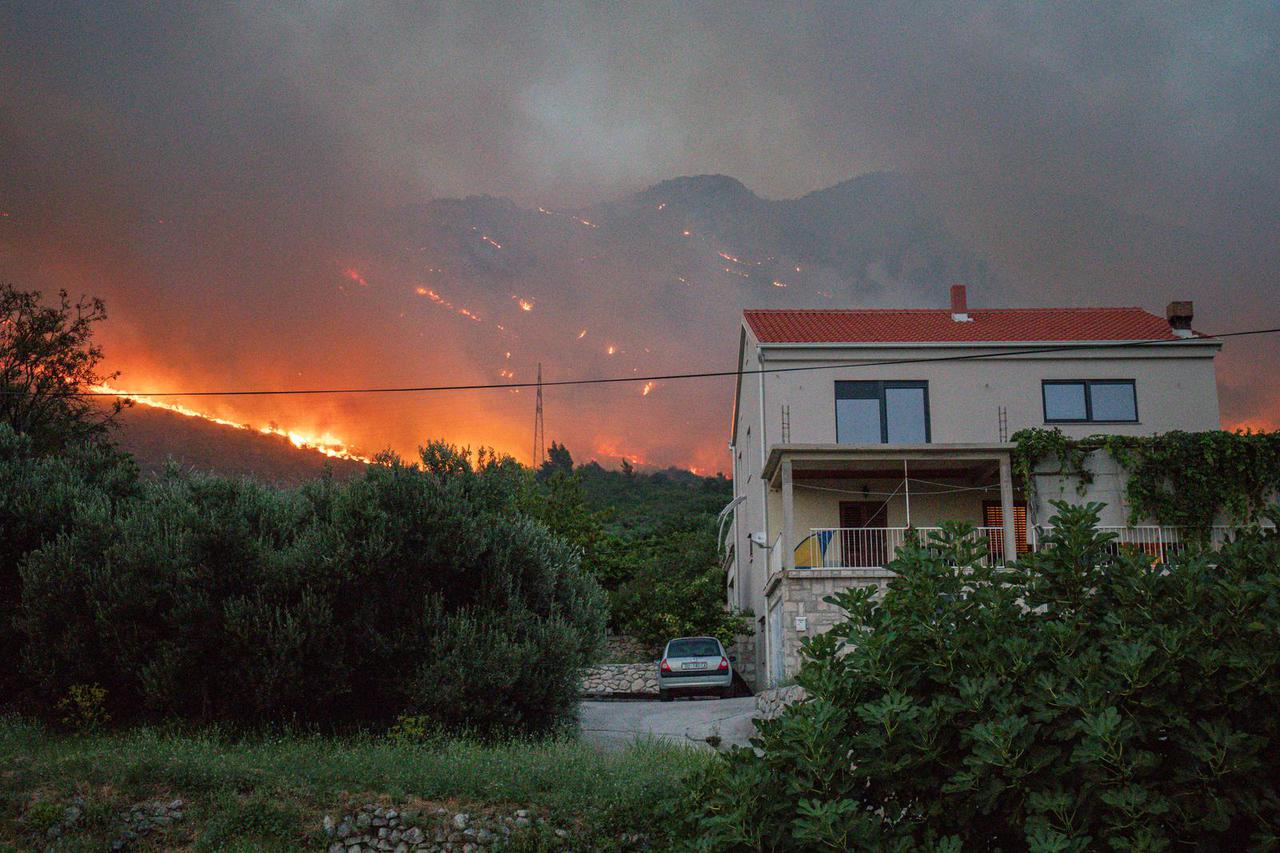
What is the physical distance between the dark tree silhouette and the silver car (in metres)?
16.5

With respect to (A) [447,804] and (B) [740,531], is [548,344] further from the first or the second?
(A) [447,804]

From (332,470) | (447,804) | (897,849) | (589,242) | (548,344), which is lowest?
(447,804)

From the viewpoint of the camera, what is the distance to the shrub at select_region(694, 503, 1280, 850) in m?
5.38

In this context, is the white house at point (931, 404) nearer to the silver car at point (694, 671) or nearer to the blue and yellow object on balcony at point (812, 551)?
the blue and yellow object on balcony at point (812, 551)

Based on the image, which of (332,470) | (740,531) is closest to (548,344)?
(740,531)

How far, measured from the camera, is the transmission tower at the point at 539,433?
56.5m

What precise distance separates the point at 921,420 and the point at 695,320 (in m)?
41.7

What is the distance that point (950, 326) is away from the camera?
27344 millimetres

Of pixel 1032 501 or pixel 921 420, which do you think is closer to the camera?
pixel 1032 501

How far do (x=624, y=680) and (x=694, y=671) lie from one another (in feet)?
11.0

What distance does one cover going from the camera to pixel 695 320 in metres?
66.7

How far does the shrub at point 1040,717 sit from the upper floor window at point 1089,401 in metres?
20.2

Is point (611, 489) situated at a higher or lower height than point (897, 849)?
higher

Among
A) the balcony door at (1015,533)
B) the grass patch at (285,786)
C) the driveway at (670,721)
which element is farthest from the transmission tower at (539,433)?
the grass patch at (285,786)
